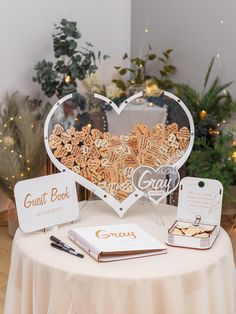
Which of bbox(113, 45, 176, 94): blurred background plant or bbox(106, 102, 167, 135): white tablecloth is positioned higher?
bbox(106, 102, 167, 135): white tablecloth

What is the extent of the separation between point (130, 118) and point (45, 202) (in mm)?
560

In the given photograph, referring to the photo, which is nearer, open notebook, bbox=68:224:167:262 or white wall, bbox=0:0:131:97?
open notebook, bbox=68:224:167:262

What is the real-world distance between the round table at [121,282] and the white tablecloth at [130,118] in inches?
20.0

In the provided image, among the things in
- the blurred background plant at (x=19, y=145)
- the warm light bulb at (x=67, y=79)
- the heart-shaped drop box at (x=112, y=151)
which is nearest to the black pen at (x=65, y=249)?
the heart-shaped drop box at (x=112, y=151)

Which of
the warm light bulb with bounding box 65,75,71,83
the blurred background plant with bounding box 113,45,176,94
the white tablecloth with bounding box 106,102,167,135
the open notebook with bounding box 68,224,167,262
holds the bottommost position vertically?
the blurred background plant with bounding box 113,45,176,94

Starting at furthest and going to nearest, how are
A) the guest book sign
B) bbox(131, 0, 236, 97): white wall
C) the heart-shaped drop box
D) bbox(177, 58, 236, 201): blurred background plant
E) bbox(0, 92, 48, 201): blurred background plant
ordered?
bbox(131, 0, 236, 97): white wall < bbox(177, 58, 236, 201): blurred background plant < bbox(0, 92, 48, 201): blurred background plant < the heart-shaped drop box < the guest book sign

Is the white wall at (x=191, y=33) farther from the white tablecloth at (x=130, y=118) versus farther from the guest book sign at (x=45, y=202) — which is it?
the guest book sign at (x=45, y=202)

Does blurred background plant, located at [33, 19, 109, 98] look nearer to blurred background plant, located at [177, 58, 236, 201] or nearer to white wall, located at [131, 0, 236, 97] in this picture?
blurred background plant, located at [177, 58, 236, 201]

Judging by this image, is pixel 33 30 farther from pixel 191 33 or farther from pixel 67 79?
pixel 191 33

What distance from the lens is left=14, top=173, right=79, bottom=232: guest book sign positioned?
5.23 ft

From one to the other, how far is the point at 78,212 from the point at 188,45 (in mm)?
2570

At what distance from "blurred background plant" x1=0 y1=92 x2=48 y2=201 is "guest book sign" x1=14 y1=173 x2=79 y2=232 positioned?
1401mm

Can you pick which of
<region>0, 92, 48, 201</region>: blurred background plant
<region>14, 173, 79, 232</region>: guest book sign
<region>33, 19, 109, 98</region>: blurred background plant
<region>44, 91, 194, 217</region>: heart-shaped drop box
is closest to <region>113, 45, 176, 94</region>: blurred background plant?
<region>33, 19, 109, 98</region>: blurred background plant

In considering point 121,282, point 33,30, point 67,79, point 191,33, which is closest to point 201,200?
point 121,282
